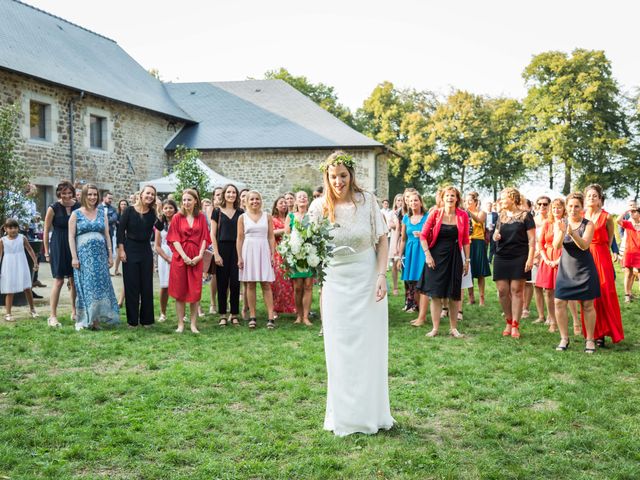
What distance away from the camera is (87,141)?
22.8 metres

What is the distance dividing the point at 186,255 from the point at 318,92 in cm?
4374

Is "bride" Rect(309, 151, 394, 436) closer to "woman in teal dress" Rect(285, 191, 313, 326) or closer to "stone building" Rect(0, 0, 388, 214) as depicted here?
"woman in teal dress" Rect(285, 191, 313, 326)

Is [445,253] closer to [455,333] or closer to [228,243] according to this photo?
[455,333]

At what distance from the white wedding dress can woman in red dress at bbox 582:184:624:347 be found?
157 inches

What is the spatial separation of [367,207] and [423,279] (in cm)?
480

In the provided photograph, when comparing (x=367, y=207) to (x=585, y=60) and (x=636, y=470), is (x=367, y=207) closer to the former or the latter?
(x=636, y=470)

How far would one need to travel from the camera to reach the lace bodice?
4.66 metres

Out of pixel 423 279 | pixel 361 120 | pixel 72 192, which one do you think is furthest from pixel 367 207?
pixel 361 120

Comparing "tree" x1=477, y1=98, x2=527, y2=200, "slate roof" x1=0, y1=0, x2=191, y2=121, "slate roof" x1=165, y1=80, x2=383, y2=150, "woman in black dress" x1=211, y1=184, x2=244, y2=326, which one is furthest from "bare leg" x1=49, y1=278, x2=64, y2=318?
"tree" x1=477, y1=98, x2=527, y2=200

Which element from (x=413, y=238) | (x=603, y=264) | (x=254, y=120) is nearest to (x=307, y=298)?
(x=413, y=238)

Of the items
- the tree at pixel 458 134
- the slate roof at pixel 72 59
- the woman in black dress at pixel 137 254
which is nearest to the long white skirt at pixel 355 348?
the woman in black dress at pixel 137 254

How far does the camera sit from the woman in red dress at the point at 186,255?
28.2 ft

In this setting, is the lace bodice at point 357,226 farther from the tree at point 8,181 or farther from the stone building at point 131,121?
the stone building at point 131,121

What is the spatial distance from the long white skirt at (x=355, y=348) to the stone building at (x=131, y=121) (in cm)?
1808
